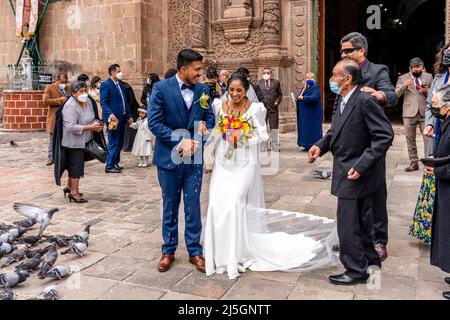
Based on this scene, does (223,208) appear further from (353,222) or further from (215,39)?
(215,39)

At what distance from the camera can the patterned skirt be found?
185 inches

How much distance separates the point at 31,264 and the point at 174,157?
1495mm

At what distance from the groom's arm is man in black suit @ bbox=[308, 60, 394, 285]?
52.8 inches

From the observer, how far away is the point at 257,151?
4613 millimetres

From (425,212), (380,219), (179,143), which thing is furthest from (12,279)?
(425,212)

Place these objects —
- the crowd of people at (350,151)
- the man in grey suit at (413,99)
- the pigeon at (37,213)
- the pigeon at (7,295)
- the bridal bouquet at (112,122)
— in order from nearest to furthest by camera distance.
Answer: the pigeon at (7,295)
the crowd of people at (350,151)
the pigeon at (37,213)
the man in grey suit at (413,99)
the bridal bouquet at (112,122)

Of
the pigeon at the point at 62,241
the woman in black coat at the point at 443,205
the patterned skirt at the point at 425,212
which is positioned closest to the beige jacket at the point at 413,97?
the patterned skirt at the point at 425,212

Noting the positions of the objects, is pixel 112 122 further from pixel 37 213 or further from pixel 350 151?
pixel 350 151

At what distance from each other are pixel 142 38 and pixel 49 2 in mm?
4236

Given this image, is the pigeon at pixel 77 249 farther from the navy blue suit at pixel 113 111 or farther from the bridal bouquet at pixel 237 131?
the navy blue suit at pixel 113 111

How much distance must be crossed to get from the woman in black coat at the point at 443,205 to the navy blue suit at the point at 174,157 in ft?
6.27

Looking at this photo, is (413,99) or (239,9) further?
(239,9)

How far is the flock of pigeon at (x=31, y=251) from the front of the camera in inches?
149

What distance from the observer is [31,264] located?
4.16 metres
